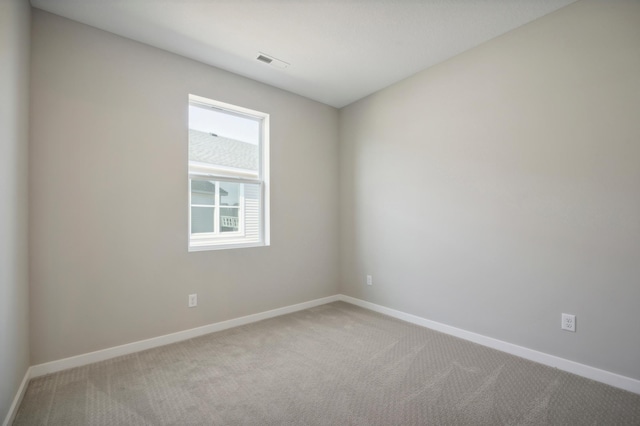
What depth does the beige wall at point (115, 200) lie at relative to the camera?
7.05 feet

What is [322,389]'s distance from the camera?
1.93 metres

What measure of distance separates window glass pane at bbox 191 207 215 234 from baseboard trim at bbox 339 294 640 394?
87.0 inches

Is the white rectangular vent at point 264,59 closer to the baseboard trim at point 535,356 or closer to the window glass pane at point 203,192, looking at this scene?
the window glass pane at point 203,192

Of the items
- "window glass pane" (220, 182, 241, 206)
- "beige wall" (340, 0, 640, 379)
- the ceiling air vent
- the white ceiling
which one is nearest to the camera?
"beige wall" (340, 0, 640, 379)

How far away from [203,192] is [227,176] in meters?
0.31

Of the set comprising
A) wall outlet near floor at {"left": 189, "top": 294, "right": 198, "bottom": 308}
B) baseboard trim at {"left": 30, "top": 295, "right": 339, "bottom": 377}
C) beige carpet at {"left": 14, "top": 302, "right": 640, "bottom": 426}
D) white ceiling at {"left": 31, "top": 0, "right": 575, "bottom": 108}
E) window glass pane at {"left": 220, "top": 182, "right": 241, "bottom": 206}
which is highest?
white ceiling at {"left": 31, "top": 0, "right": 575, "bottom": 108}

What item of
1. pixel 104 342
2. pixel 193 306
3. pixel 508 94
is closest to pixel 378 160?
pixel 508 94

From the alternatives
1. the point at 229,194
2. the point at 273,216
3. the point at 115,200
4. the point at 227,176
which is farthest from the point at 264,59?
the point at 115,200

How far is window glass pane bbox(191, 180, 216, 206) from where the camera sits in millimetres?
2918

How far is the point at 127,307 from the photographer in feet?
8.02

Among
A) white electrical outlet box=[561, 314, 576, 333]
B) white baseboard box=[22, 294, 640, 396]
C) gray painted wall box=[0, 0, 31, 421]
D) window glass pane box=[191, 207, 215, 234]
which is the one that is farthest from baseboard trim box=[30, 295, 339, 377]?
white electrical outlet box=[561, 314, 576, 333]

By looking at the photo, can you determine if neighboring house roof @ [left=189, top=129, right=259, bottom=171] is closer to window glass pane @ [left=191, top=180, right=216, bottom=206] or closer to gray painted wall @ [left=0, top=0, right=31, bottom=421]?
window glass pane @ [left=191, top=180, right=216, bottom=206]

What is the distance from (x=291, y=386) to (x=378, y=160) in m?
2.54

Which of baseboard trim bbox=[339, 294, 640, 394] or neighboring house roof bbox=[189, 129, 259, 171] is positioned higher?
neighboring house roof bbox=[189, 129, 259, 171]
